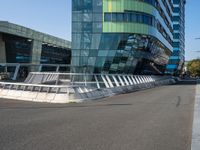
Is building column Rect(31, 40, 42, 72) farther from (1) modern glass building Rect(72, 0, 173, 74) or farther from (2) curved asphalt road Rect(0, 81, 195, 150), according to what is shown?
(2) curved asphalt road Rect(0, 81, 195, 150)

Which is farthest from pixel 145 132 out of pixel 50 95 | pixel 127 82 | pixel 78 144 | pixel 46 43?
pixel 46 43

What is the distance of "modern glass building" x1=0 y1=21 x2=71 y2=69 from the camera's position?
75375 mm

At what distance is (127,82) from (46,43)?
202ft

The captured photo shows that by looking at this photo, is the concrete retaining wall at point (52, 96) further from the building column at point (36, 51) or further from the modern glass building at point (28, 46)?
the building column at point (36, 51)

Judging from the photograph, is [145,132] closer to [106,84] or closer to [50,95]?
[50,95]

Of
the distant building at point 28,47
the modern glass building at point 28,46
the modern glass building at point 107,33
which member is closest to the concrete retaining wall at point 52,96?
the modern glass building at point 107,33

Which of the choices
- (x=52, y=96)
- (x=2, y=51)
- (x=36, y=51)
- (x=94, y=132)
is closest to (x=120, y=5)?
(x=2, y=51)

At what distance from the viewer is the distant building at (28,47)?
241 ft

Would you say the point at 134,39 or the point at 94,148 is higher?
the point at 134,39

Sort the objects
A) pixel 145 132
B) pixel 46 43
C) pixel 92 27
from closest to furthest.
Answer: pixel 145 132 < pixel 92 27 < pixel 46 43

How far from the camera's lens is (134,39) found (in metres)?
55.2

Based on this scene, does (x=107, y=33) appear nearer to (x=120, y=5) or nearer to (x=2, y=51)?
(x=120, y=5)

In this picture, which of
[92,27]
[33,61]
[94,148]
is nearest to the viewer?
[94,148]

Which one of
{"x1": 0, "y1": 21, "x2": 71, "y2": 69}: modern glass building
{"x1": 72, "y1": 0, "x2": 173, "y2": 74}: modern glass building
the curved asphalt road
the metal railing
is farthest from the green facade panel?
the curved asphalt road
